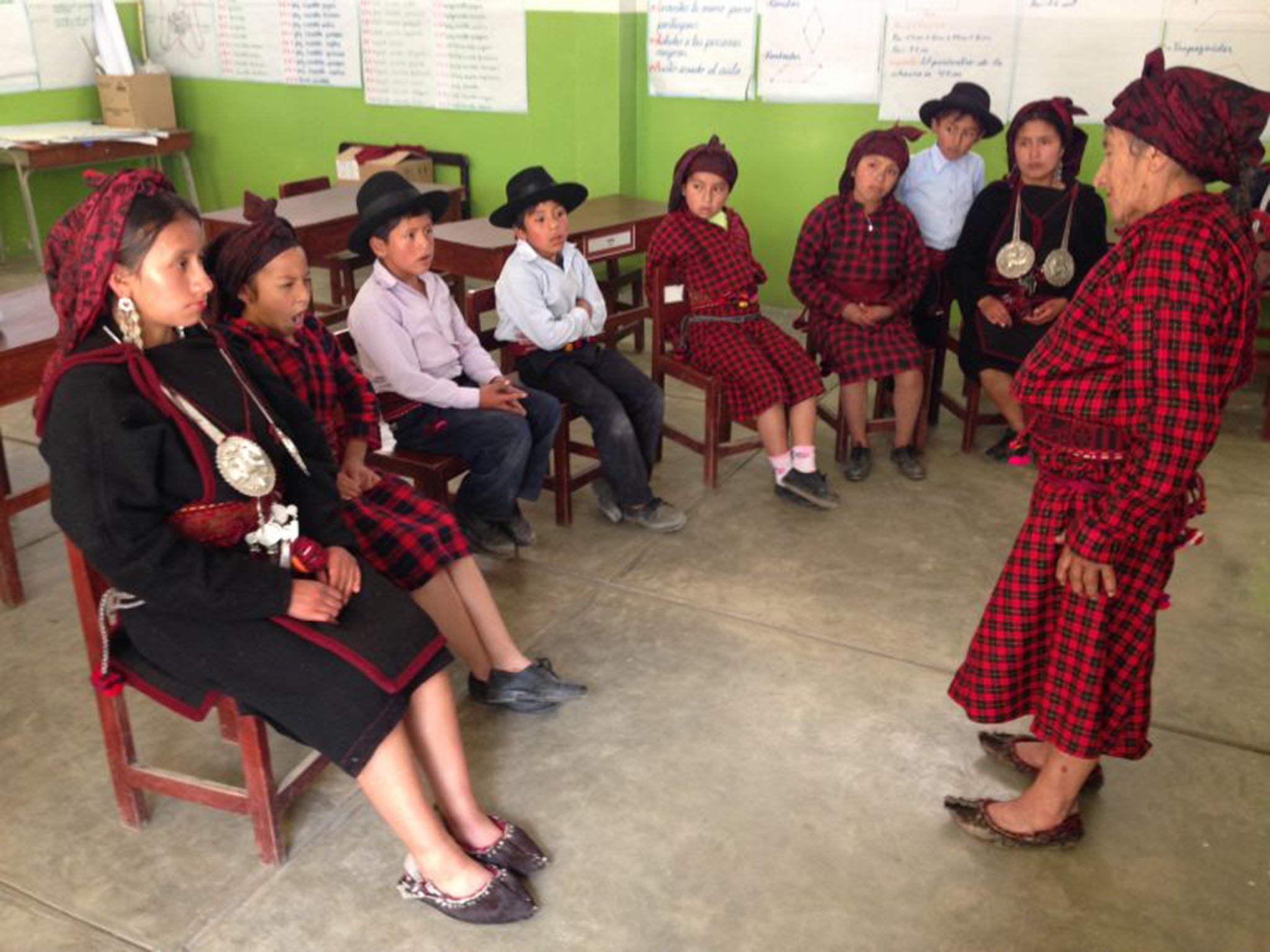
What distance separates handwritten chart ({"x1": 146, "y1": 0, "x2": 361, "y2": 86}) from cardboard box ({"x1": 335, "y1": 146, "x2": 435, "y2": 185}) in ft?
1.83

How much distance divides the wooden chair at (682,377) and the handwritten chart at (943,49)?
6.68 feet

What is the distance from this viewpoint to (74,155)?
596 cm

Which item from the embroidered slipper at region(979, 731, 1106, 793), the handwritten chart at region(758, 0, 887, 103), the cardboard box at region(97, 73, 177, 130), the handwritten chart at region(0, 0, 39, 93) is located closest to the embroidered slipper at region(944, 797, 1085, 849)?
the embroidered slipper at region(979, 731, 1106, 793)

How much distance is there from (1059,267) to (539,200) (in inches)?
68.0

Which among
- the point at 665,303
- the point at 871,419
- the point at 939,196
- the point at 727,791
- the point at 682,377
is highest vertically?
the point at 939,196

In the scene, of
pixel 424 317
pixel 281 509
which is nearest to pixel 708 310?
pixel 424 317

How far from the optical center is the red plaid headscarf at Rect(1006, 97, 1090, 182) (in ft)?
11.6

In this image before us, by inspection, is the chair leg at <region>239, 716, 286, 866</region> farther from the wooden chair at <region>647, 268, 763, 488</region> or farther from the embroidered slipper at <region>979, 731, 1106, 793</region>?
the wooden chair at <region>647, 268, 763, 488</region>

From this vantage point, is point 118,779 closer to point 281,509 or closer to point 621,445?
point 281,509

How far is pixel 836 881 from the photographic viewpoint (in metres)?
1.96

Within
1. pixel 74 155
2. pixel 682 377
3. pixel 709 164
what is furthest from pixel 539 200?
→ pixel 74 155

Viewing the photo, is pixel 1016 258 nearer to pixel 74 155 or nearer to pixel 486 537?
pixel 486 537

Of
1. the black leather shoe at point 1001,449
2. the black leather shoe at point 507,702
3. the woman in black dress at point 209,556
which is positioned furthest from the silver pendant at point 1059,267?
the woman in black dress at point 209,556

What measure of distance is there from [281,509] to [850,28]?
3986mm
